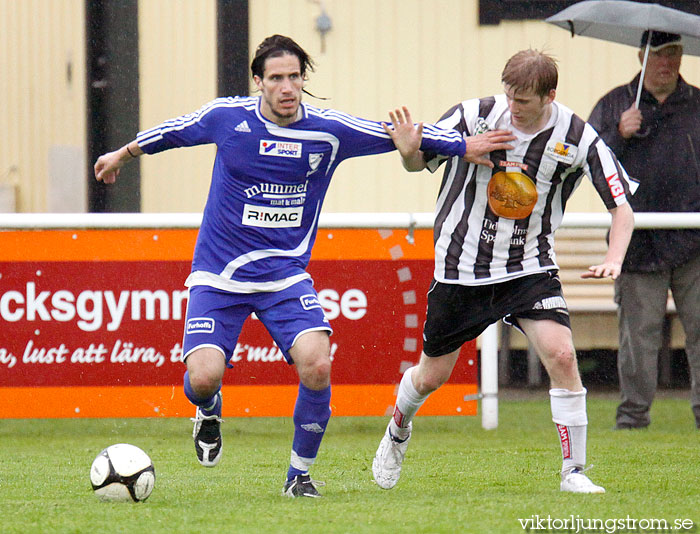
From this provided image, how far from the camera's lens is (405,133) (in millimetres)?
Answer: 5496

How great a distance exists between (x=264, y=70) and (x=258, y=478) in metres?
2.04

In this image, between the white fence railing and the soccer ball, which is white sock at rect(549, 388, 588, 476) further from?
the white fence railing

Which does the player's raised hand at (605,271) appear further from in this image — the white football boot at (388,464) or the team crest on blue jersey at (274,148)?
the team crest on blue jersey at (274,148)

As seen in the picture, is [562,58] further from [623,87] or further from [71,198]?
[71,198]

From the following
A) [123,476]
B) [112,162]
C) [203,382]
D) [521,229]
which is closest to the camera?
[123,476]

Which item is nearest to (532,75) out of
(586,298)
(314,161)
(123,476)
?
(314,161)

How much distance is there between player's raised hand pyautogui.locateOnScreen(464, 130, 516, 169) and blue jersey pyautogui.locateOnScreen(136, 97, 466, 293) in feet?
0.15

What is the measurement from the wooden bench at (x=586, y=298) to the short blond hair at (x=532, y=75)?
16.6ft

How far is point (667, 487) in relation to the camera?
221 inches

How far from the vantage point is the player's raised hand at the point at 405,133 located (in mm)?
5457

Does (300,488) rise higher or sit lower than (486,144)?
lower

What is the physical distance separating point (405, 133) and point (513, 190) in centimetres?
55

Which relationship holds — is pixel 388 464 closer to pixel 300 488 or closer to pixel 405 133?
pixel 300 488

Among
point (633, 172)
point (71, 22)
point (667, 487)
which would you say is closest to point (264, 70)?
point (667, 487)
